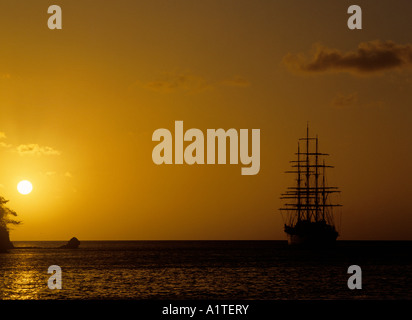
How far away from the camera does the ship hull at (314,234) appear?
159 m

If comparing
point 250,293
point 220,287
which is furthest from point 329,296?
point 220,287

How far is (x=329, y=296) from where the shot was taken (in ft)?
146

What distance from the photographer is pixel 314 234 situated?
159 metres

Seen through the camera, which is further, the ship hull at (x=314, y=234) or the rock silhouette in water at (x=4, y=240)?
the ship hull at (x=314, y=234)

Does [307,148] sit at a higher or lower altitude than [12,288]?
higher

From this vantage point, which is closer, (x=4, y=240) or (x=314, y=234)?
(x=4, y=240)

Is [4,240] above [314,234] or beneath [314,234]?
beneath

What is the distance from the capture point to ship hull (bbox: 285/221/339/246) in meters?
159
